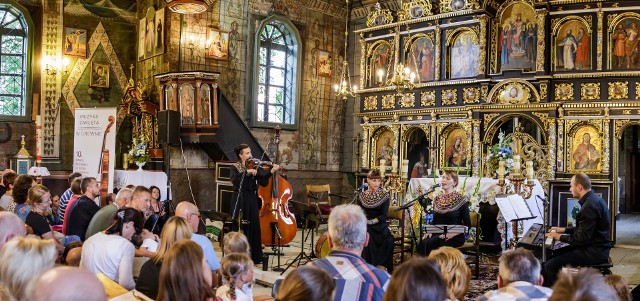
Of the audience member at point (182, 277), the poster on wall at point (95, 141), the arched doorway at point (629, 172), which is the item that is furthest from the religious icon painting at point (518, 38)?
the audience member at point (182, 277)

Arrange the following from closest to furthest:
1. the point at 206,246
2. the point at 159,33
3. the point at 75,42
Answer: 1. the point at 206,246
2. the point at 159,33
3. the point at 75,42

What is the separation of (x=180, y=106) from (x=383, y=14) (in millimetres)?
5729

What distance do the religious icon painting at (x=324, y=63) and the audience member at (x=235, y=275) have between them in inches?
534

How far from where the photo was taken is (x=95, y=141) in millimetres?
10656

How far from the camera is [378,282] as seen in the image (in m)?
3.44

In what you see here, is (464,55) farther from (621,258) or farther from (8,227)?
(8,227)

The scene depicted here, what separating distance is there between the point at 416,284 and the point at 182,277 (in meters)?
1.30

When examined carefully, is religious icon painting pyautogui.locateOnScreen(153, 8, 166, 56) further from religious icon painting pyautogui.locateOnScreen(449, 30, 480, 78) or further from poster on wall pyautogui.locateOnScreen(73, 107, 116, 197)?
religious icon painting pyautogui.locateOnScreen(449, 30, 480, 78)

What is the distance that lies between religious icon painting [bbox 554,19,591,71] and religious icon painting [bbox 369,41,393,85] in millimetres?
4143

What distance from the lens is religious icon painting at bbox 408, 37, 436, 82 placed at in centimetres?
1441

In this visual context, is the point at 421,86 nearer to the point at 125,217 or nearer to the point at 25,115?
the point at 25,115

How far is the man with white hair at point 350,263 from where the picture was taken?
3.43m

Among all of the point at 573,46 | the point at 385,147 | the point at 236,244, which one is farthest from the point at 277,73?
the point at 236,244

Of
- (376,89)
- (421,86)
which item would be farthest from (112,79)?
(421,86)
